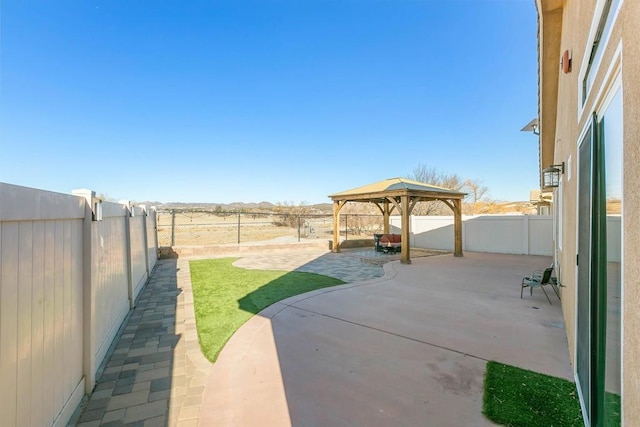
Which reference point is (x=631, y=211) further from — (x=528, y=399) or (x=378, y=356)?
(x=378, y=356)

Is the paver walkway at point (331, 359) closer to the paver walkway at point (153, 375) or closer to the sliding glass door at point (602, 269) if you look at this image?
the paver walkway at point (153, 375)

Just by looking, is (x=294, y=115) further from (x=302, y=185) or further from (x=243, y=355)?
(x=302, y=185)

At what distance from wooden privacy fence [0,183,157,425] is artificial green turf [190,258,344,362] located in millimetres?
1247

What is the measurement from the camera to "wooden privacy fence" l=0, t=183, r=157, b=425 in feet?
5.05

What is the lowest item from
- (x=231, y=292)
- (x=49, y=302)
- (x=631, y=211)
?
(x=231, y=292)

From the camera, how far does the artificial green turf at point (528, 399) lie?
88.4 inches

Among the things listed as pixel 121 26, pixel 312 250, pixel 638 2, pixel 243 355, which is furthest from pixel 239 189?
pixel 638 2

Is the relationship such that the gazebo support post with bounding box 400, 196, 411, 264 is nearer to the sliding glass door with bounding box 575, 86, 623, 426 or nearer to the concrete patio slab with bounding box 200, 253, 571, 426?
the concrete patio slab with bounding box 200, 253, 571, 426

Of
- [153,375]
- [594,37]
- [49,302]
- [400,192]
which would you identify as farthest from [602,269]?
[400,192]

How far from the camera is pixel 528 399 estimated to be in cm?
250

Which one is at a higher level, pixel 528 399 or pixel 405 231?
pixel 405 231

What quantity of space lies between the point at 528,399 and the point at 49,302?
3851 mm

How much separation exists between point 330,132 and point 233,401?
20513mm

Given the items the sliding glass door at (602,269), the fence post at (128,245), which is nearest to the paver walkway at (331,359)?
the fence post at (128,245)
